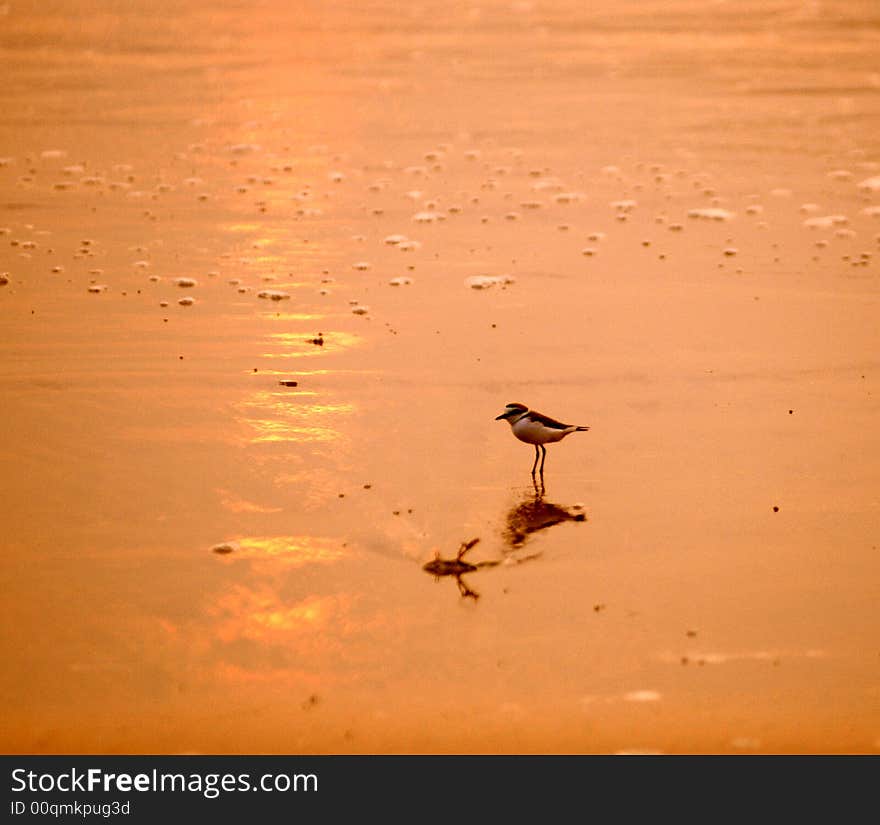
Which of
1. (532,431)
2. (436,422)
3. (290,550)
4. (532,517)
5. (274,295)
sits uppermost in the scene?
(274,295)

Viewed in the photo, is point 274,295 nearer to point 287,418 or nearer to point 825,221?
point 287,418

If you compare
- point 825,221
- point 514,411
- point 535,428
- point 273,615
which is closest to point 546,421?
point 535,428

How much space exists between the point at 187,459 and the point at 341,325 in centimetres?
276

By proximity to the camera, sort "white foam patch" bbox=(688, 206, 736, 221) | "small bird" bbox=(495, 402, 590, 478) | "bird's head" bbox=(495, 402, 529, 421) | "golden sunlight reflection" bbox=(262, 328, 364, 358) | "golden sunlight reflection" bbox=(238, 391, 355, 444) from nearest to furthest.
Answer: "small bird" bbox=(495, 402, 590, 478) < "bird's head" bbox=(495, 402, 529, 421) < "golden sunlight reflection" bbox=(238, 391, 355, 444) < "golden sunlight reflection" bbox=(262, 328, 364, 358) < "white foam patch" bbox=(688, 206, 736, 221)

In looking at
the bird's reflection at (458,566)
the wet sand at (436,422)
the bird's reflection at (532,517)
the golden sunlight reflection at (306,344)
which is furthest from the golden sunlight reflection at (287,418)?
the bird's reflection at (458,566)

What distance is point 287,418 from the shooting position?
30.7 feet

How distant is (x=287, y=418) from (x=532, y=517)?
83.6 inches

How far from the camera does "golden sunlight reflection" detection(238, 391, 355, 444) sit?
906 cm

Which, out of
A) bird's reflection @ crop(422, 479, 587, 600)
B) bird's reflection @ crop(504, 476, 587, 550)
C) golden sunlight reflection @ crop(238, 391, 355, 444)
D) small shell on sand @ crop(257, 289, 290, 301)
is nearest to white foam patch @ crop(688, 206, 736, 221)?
small shell on sand @ crop(257, 289, 290, 301)

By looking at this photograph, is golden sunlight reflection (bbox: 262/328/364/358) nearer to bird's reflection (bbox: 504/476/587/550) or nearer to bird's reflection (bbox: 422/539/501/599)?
bird's reflection (bbox: 504/476/587/550)

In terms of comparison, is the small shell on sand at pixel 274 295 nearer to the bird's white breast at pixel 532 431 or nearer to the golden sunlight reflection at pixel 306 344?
the golden sunlight reflection at pixel 306 344

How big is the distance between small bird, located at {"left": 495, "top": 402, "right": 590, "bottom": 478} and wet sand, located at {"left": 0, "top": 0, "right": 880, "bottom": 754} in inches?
8.3

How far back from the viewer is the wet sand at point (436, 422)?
21.1ft

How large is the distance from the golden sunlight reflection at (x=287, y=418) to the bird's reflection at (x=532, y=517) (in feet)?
4.97
